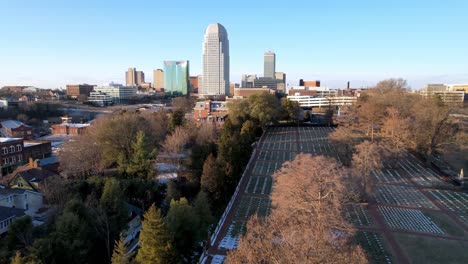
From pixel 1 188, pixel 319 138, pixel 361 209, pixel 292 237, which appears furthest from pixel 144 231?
pixel 319 138

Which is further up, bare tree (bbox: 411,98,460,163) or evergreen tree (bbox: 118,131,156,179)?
bare tree (bbox: 411,98,460,163)

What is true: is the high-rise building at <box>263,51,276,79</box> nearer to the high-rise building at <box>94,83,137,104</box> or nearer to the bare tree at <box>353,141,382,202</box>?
the high-rise building at <box>94,83,137,104</box>

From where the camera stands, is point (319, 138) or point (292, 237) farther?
point (319, 138)

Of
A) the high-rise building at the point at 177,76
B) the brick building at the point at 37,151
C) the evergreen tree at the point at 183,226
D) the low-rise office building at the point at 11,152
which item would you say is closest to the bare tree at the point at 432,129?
the evergreen tree at the point at 183,226

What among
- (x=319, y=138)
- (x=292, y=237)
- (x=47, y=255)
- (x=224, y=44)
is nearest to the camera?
(x=292, y=237)

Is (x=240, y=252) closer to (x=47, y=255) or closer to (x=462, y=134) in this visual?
(x=47, y=255)

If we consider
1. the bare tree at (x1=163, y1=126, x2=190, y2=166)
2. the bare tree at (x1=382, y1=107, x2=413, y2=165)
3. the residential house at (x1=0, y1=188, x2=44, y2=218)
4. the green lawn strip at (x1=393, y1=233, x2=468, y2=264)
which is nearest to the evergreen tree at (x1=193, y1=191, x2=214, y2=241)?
the green lawn strip at (x1=393, y1=233, x2=468, y2=264)
